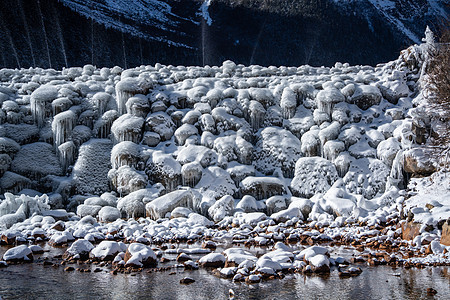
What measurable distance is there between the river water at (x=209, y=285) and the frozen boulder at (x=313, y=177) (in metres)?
5.53

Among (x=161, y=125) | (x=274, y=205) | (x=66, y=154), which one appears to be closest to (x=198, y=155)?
(x=161, y=125)

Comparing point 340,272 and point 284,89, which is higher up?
point 284,89

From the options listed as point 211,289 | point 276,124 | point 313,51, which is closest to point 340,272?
point 211,289

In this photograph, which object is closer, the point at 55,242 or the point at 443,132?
the point at 55,242

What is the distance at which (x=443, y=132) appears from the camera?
36.7 feet

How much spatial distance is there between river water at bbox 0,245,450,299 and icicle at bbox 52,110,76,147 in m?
7.73

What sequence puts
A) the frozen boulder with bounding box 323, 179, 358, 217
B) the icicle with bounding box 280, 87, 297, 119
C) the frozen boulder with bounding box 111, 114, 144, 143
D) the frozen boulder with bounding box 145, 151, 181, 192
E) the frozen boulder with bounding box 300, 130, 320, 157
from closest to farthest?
the frozen boulder with bounding box 323, 179, 358, 217 → the frozen boulder with bounding box 145, 151, 181, 192 → the frozen boulder with bounding box 300, 130, 320, 157 → the frozen boulder with bounding box 111, 114, 144, 143 → the icicle with bounding box 280, 87, 297, 119

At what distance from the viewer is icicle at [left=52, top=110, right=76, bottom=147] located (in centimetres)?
1447

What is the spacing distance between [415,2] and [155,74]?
64843mm

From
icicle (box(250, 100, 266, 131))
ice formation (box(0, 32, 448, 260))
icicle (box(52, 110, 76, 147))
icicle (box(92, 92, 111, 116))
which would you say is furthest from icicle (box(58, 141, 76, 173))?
icicle (box(250, 100, 266, 131))

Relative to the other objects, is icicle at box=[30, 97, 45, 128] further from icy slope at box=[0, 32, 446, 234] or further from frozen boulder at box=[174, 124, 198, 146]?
→ frozen boulder at box=[174, 124, 198, 146]

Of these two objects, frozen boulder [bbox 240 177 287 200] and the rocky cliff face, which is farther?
the rocky cliff face

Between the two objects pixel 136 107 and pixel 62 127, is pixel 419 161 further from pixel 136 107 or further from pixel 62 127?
pixel 62 127

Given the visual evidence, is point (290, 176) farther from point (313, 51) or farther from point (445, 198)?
point (313, 51)
